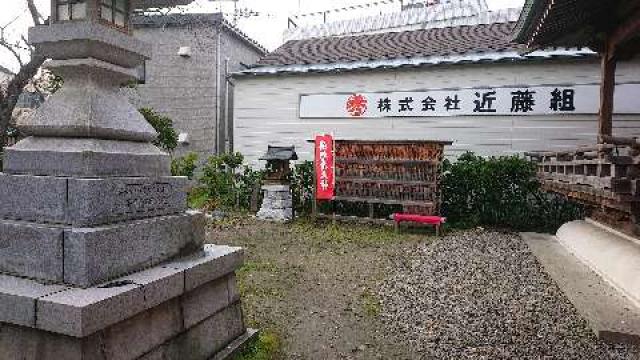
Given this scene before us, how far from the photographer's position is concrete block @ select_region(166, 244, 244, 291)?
12.2ft

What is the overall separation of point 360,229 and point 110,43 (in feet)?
28.8

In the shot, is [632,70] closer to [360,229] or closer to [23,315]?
[360,229]

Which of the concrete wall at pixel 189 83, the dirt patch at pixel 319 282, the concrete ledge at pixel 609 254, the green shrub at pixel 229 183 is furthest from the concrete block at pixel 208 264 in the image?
the concrete wall at pixel 189 83

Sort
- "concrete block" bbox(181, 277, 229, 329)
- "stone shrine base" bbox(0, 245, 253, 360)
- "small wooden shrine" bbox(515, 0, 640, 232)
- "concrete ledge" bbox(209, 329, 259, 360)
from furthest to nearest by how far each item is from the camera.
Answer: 1. "small wooden shrine" bbox(515, 0, 640, 232)
2. "concrete ledge" bbox(209, 329, 259, 360)
3. "concrete block" bbox(181, 277, 229, 329)
4. "stone shrine base" bbox(0, 245, 253, 360)

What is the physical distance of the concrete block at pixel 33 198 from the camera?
326cm

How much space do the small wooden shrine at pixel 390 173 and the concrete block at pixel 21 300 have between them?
9568mm

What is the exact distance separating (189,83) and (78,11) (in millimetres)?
15052

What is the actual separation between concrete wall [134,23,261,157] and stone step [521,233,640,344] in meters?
13.7

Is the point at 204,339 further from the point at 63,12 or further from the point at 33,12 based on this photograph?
the point at 33,12

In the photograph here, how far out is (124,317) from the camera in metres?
2.97

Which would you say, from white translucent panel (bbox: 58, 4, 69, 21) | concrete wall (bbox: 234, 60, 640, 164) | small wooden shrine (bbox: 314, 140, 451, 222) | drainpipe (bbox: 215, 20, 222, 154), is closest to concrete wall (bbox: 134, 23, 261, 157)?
drainpipe (bbox: 215, 20, 222, 154)

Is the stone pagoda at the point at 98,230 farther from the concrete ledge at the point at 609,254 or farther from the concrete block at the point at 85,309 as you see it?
the concrete ledge at the point at 609,254

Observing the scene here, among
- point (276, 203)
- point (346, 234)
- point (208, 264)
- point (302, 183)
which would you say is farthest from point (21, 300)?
point (302, 183)

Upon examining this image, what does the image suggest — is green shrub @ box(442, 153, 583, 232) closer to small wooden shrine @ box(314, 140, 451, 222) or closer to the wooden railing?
small wooden shrine @ box(314, 140, 451, 222)
